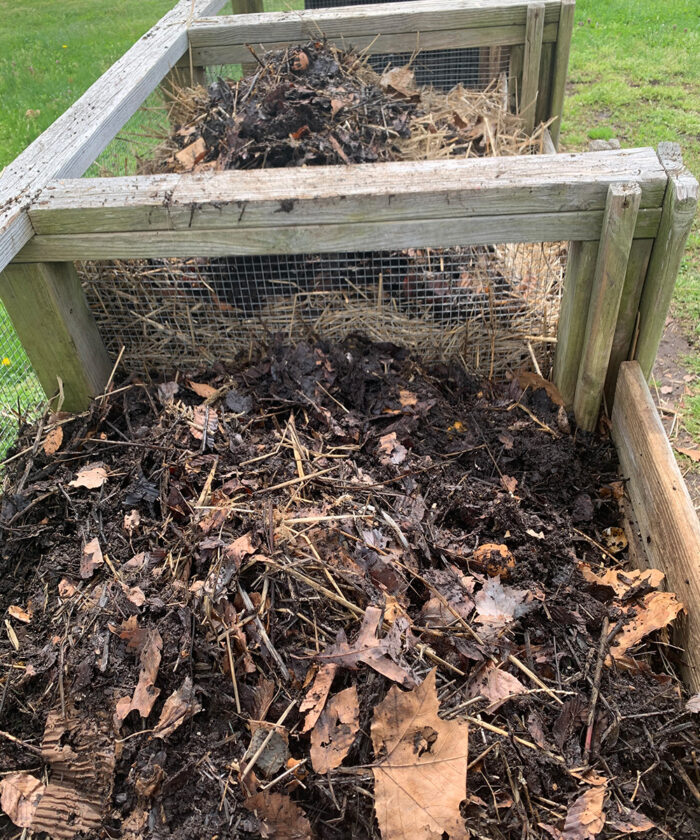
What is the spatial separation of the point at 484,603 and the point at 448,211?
125 centimetres

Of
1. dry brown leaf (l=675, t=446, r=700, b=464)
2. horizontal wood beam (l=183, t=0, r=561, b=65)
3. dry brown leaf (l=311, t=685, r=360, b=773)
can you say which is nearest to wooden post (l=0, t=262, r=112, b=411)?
dry brown leaf (l=311, t=685, r=360, b=773)

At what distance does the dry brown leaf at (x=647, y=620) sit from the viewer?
192 centimetres

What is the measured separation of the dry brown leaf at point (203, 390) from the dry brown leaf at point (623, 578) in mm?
1486

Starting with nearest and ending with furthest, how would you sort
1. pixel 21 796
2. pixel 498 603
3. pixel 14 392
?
1. pixel 21 796
2. pixel 498 603
3. pixel 14 392

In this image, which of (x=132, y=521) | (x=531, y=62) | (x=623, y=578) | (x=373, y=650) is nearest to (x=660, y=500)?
(x=623, y=578)

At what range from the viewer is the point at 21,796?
5.59 ft

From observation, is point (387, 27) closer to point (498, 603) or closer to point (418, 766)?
point (498, 603)

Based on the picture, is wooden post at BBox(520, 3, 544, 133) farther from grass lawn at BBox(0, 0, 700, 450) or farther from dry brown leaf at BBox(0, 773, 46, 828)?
dry brown leaf at BBox(0, 773, 46, 828)

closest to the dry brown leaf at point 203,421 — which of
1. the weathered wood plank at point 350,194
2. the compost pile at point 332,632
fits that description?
the compost pile at point 332,632

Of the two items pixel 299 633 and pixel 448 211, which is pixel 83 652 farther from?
pixel 448 211

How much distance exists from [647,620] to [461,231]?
134 cm

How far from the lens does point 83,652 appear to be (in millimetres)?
1872

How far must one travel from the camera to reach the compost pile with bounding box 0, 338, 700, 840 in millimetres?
1633

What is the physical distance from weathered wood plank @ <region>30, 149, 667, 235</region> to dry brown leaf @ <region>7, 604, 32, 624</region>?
1266 mm
